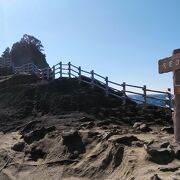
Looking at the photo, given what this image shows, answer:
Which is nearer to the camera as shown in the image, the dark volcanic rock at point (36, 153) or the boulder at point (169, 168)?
the boulder at point (169, 168)

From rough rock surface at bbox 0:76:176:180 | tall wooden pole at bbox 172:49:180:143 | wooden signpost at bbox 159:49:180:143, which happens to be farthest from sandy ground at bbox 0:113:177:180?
wooden signpost at bbox 159:49:180:143

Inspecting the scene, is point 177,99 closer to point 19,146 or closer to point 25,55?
point 19,146

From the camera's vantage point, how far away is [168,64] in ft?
32.9

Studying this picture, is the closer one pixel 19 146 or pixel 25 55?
pixel 19 146

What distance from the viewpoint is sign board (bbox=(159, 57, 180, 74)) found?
31.9 ft

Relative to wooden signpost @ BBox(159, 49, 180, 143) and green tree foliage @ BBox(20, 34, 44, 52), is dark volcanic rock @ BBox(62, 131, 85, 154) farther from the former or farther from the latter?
green tree foliage @ BBox(20, 34, 44, 52)

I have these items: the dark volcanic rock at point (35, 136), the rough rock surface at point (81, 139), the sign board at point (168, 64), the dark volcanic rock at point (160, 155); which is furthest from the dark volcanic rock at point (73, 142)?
the sign board at point (168, 64)

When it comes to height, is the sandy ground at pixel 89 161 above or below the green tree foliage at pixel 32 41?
below

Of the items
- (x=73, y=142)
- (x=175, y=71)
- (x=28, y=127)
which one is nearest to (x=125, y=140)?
(x=73, y=142)

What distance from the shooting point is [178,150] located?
945cm

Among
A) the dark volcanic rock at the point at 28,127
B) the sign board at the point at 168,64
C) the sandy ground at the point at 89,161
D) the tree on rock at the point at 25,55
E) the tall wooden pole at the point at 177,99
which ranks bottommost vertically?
the sandy ground at the point at 89,161

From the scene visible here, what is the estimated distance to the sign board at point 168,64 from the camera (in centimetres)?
973

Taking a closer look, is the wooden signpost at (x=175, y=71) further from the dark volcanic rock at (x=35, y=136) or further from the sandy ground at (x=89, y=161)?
the dark volcanic rock at (x=35, y=136)

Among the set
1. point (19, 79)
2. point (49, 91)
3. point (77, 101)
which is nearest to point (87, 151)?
point (77, 101)
